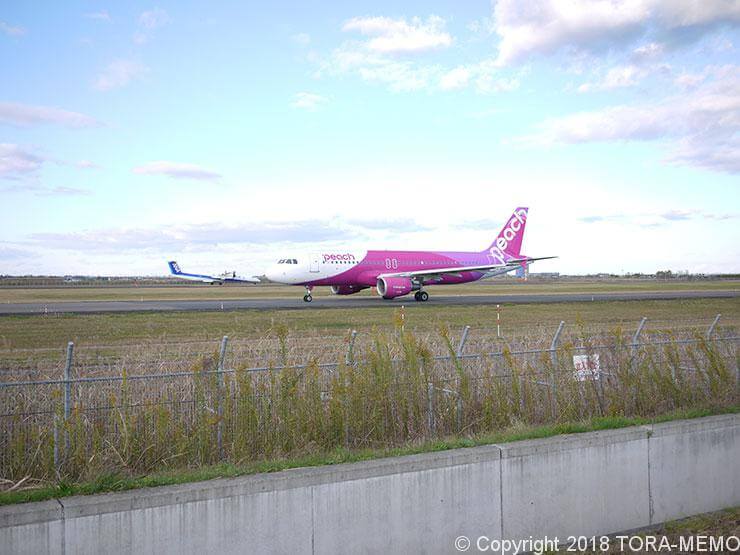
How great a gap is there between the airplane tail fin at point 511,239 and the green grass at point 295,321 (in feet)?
52.9

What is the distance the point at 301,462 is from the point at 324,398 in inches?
60.8

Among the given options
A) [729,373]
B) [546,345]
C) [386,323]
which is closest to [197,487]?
[546,345]

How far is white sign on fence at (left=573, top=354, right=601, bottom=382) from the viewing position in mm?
9711

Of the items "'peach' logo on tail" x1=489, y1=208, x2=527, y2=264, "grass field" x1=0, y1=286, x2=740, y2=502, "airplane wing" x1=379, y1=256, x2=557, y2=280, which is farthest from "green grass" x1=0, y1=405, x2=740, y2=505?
"'peach' logo on tail" x1=489, y1=208, x2=527, y2=264

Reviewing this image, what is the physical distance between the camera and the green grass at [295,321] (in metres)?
21.6

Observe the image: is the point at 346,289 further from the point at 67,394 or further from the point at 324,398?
the point at 67,394

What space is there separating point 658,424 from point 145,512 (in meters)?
5.63

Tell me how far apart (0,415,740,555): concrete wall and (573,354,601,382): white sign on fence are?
1.93m

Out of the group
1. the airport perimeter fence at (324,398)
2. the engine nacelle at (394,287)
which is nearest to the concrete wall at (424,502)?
the airport perimeter fence at (324,398)

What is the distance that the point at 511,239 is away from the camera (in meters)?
54.7

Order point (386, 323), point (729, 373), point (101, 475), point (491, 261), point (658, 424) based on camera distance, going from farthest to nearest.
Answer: point (491, 261)
point (386, 323)
point (729, 373)
point (658, 424)
point (101, 475)

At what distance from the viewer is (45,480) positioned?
6.70 meters

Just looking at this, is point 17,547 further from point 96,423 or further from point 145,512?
point 96,423

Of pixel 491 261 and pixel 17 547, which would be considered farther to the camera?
pixel 491 261
